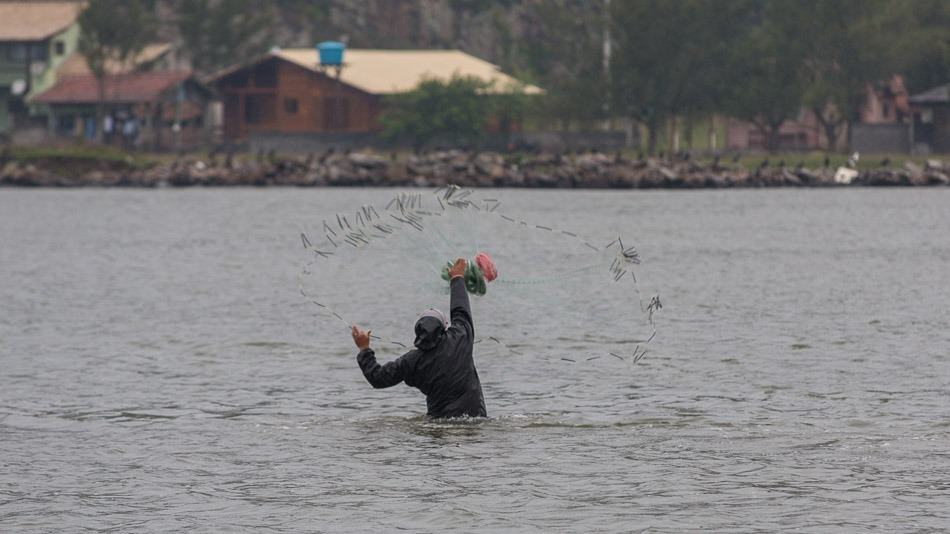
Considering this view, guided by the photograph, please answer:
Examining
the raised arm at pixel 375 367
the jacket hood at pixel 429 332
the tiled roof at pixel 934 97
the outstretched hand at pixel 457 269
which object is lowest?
the raised arm at pixel 375 367

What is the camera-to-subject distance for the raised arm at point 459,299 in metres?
18.5

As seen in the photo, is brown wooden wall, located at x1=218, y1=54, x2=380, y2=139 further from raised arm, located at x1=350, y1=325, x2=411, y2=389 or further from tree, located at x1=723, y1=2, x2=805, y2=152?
raised arm, located at x1=350, y1=325, x2=411, y2=389

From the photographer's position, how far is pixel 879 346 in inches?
1197

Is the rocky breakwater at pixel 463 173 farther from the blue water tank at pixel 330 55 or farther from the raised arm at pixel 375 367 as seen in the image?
the raised arm at pixel 375 367

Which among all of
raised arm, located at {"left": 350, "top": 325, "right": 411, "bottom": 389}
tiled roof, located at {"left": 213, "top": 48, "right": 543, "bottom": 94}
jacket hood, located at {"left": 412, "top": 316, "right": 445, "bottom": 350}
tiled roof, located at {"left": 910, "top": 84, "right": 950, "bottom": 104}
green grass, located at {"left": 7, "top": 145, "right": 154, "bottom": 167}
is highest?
tiled roof, located at {"left": 213, "top": 48, "right": 543, "bottom": 94}

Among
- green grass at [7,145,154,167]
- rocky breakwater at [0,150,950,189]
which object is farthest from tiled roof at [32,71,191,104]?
rocky breakwater at [0,150,950,189]

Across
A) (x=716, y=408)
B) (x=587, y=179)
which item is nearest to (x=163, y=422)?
(x=716, y=408)

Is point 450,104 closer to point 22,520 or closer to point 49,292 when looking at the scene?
point 49,292

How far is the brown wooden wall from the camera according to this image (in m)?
118

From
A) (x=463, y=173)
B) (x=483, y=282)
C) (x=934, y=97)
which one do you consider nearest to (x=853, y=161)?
(x=934, y=97)

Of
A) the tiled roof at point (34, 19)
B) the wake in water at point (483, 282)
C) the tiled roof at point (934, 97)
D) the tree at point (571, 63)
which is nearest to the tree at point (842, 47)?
the tiled roof at point (934, 97)

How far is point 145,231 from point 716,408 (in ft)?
170

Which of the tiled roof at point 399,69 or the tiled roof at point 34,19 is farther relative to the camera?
the tiled roof at point 34,19

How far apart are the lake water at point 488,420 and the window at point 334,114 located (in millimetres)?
72304
